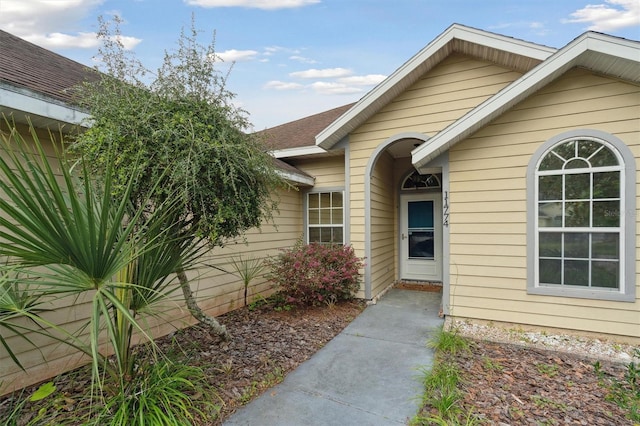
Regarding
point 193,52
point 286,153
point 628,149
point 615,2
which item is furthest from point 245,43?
point 628,149

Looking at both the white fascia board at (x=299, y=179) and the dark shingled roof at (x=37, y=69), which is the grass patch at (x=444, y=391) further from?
the dark shingled roof at (x=37, y=69)

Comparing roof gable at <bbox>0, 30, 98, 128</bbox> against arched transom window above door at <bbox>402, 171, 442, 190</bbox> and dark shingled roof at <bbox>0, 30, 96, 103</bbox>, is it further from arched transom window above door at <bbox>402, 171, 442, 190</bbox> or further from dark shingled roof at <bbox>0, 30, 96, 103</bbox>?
arched transom window above door at <bbox>402, 171, 442, 190</bbox>

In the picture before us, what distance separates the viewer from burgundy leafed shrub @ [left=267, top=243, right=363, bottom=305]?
568 cm

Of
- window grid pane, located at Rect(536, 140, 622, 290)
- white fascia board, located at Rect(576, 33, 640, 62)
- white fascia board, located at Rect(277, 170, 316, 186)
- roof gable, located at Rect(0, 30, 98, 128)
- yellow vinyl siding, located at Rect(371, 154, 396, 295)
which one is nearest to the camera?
roof gable, located at Rect(0, 30, 98, 128)

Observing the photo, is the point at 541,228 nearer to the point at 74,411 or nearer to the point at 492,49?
the point at 492,49

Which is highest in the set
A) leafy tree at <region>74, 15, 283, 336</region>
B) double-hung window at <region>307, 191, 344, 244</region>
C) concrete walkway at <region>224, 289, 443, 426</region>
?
leafy tree at <region>74, 15, 283, 336</region>

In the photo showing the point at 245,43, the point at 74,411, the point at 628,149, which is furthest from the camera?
the point at 245,43

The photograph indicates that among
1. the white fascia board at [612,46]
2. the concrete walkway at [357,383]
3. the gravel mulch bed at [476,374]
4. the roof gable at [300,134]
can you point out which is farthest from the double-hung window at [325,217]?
the white fascia board at [612,46]

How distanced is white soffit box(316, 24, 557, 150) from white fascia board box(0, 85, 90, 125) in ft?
13.3

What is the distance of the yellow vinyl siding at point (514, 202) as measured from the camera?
13.4 feet

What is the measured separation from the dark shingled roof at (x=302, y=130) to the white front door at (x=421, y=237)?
116 inches

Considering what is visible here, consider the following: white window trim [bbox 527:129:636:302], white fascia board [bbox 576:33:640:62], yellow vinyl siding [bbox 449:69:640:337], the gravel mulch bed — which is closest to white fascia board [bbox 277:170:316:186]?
the gravel mulch bed

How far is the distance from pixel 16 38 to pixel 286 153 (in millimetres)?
4884

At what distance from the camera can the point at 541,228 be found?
4.43 metres
